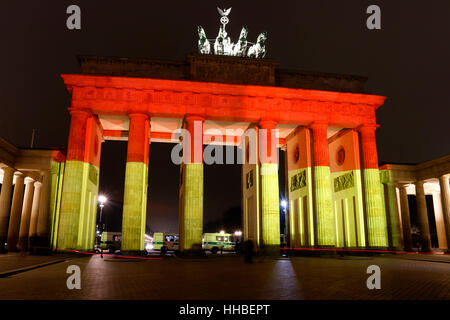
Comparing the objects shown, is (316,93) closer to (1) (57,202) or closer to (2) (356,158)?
(2) (356,158)

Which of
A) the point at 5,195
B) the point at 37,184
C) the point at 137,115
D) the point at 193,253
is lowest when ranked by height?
the point at 193,253

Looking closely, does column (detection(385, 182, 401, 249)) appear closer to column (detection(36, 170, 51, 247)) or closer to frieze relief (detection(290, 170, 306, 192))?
frieze relief (detection(290, 170, 306, 192))

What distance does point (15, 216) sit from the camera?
1383 inches

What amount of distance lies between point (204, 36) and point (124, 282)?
25.8 meters

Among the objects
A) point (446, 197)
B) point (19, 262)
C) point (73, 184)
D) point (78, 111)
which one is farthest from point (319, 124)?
point (19, 262)

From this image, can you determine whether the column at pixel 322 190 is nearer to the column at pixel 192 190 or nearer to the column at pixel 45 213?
the column at pixel 192 190

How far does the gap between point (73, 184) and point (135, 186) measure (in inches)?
186

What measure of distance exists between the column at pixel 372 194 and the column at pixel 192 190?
48.0ft

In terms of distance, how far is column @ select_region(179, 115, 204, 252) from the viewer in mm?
26766

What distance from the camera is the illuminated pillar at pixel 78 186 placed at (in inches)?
1019

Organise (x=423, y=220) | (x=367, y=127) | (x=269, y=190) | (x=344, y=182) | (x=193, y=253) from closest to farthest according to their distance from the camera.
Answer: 1. (x=193, y=253)
2. (x=269, y=190)
3. (x=367, y=127)
4. (x=344, y=182)
5. (x=423, y=220)

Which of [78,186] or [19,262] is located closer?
[19,262]

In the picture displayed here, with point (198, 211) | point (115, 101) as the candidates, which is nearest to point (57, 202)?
point (115, 101)

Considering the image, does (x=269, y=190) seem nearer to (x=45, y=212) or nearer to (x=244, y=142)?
(x=244, y=142)
